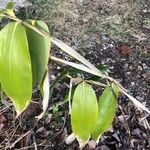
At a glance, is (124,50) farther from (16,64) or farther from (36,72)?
(16,64)

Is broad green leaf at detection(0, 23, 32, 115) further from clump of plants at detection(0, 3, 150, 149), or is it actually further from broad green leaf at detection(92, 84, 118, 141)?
broad green leaf at detection(92, 84, 118, 141)

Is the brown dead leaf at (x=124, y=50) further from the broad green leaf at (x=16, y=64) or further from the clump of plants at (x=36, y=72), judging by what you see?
the broad green leaf at (x=16, y=64)

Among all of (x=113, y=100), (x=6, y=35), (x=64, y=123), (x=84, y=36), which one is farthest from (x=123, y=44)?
(x=6, y=35)

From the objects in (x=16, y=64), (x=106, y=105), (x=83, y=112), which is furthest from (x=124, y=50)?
(x=16, y=64)

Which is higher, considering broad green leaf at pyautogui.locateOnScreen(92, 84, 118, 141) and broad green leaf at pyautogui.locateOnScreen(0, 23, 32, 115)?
broad green leaf at pyautogui.locateOnScreen(0, 23, 32, 115)

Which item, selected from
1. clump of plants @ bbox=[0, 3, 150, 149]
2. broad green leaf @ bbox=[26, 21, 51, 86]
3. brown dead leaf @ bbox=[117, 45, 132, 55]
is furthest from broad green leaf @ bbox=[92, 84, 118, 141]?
brown dead leaf @ bbox=[117, 45, 132, 55]

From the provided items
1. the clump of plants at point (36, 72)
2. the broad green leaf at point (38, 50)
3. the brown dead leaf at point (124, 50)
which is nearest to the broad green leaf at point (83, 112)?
the clump of plants at point (36, 72)

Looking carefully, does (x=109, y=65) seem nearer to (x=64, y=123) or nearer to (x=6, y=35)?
(x=64, y=123)
